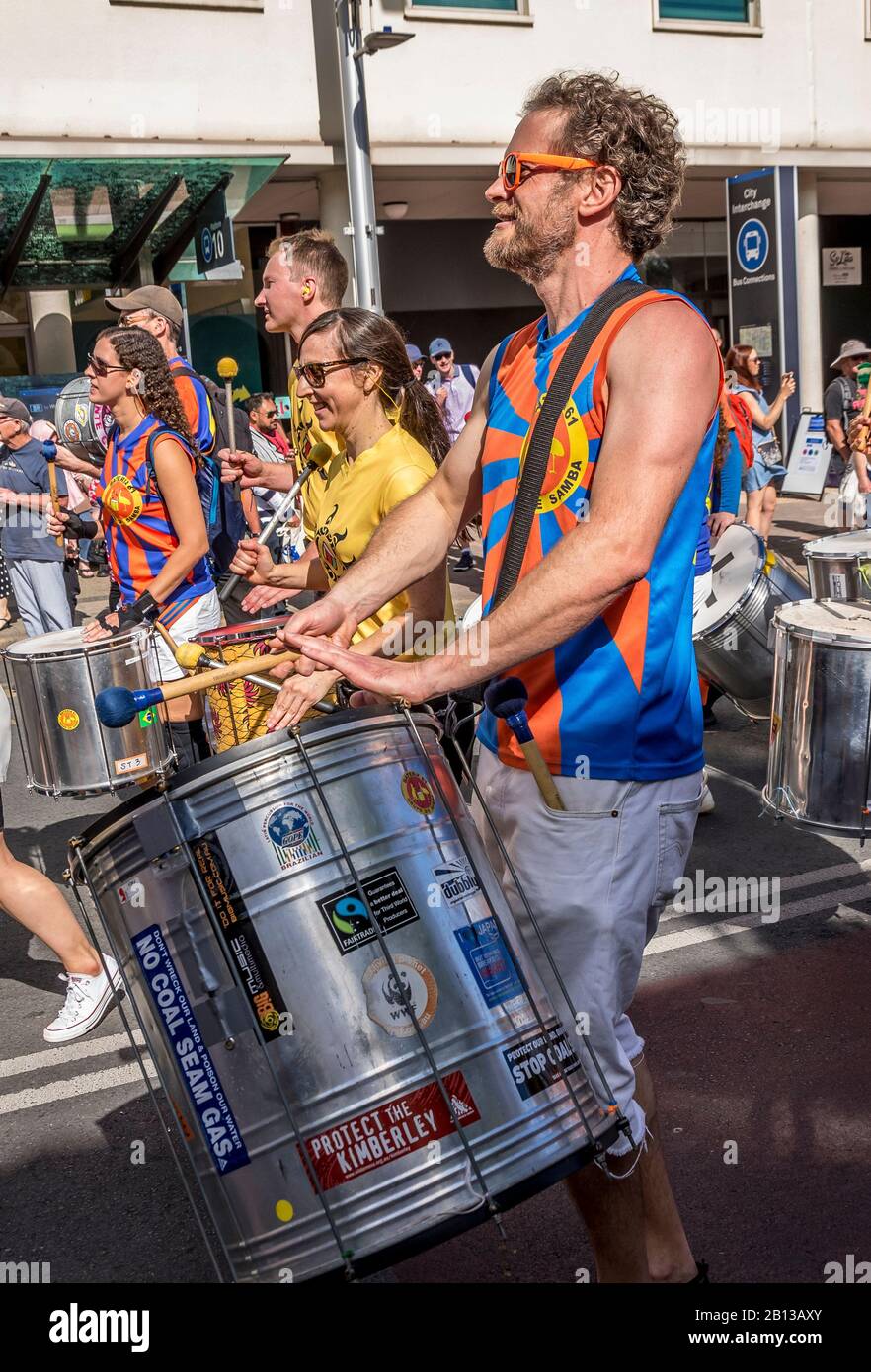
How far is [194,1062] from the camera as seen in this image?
2020 mm

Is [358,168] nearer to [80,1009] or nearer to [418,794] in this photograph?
[80,1009]

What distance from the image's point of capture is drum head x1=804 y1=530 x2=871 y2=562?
5129 millimetres

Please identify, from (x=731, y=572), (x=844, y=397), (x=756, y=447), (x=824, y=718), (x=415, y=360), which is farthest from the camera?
(x=844, y=397)

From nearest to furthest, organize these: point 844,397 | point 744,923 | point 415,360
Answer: point 744,923, point 415,360, point 844,397

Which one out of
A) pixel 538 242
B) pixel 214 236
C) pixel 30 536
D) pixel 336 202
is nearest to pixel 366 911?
pixel 538 242

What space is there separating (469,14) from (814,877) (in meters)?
13.7

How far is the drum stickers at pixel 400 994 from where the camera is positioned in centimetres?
198

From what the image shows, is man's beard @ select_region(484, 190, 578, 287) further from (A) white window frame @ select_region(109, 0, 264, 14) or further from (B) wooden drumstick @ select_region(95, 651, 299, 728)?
(A) white window frame @ select_region(109, 0, 264, 14)

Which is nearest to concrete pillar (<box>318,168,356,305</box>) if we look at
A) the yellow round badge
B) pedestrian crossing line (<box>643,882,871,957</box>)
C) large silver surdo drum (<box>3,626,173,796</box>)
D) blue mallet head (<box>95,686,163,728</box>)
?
the yellow round badge

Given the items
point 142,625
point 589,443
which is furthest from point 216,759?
point 142,625

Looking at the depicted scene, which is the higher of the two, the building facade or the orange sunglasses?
the building facade

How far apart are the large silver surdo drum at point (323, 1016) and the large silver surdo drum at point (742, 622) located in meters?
3.87

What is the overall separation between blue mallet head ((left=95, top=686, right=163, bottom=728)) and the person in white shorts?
225 centimetres

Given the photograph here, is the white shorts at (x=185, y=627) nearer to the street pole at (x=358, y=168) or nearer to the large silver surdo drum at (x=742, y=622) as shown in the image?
the large silver surdo drum at (x=742, y=622)
